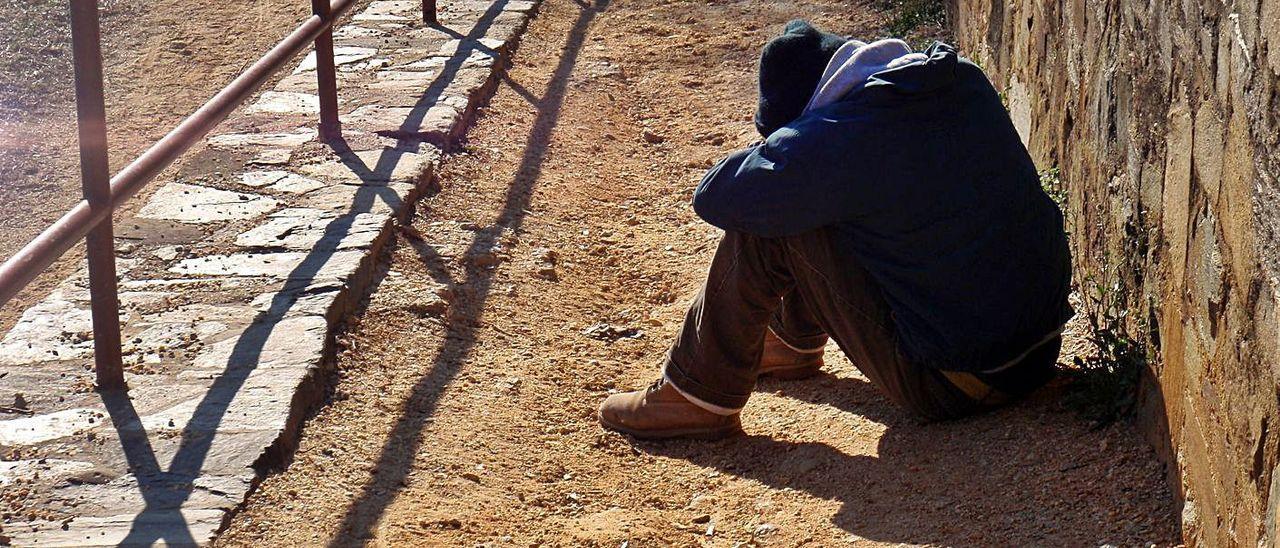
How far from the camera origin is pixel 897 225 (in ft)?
8.79

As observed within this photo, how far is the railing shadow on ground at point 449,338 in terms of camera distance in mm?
2740

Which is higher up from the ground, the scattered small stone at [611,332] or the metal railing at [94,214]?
the metal railing at [94,214]

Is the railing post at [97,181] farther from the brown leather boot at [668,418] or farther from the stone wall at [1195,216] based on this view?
the stone wall at [1195,216]

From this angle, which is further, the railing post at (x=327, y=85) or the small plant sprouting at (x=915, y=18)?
the small plant sprouting at (x=915, y=18)

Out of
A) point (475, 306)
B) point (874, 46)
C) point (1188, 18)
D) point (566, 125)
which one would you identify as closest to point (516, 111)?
point (566, 125)

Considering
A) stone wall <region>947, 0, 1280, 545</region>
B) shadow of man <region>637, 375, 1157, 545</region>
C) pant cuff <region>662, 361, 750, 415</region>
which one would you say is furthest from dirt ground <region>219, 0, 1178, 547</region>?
stone wall <region>947, 0, 1280, 545</region>

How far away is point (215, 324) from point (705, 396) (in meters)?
1.20

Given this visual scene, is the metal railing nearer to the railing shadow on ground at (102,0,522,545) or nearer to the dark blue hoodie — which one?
the railing shadow on ground at (102,0,522,545)

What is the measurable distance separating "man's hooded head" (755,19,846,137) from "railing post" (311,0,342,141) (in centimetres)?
208

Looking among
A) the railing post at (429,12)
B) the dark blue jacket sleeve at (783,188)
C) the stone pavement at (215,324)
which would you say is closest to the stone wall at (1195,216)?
the dark blue jacket sleeve at (783,188)

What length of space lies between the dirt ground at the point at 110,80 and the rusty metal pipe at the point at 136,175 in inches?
31.4

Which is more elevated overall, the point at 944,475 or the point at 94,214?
the point at 94,214

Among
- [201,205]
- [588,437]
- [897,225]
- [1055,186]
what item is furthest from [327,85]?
[897,225]

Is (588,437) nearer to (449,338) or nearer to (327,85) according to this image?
(449,338)
